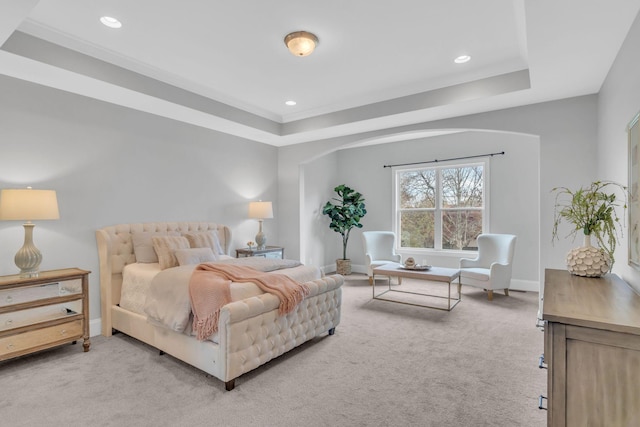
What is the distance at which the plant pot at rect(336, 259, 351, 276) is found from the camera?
688cm

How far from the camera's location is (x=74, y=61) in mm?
3049

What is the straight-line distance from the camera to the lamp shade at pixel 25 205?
2750mm

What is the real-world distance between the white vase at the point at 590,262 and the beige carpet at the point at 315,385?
0.97m

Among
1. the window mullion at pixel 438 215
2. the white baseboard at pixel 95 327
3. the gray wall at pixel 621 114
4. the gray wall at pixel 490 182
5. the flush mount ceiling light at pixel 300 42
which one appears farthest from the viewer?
the window mullion at pixel 438 215

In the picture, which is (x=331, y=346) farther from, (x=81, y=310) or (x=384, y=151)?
(x=384, y=151)

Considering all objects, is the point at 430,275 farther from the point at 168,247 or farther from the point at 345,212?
the point at 168,247

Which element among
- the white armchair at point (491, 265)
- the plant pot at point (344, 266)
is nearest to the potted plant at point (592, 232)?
the white armchair at point (491, 265)

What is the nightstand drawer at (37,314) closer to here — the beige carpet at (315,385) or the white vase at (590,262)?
the beige carpet at (315,385)

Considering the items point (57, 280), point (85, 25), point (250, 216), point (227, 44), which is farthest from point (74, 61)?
point (250, 216)

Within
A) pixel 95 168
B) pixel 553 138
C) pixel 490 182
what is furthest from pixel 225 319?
pixel 490 182

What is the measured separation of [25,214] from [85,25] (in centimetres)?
167

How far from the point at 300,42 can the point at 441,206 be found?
4490mm

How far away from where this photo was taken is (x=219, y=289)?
103 inches

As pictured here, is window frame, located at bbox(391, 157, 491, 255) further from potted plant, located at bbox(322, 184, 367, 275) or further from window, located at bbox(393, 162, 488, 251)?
potted plant, located at bbox(322, 184, 367, 275)
